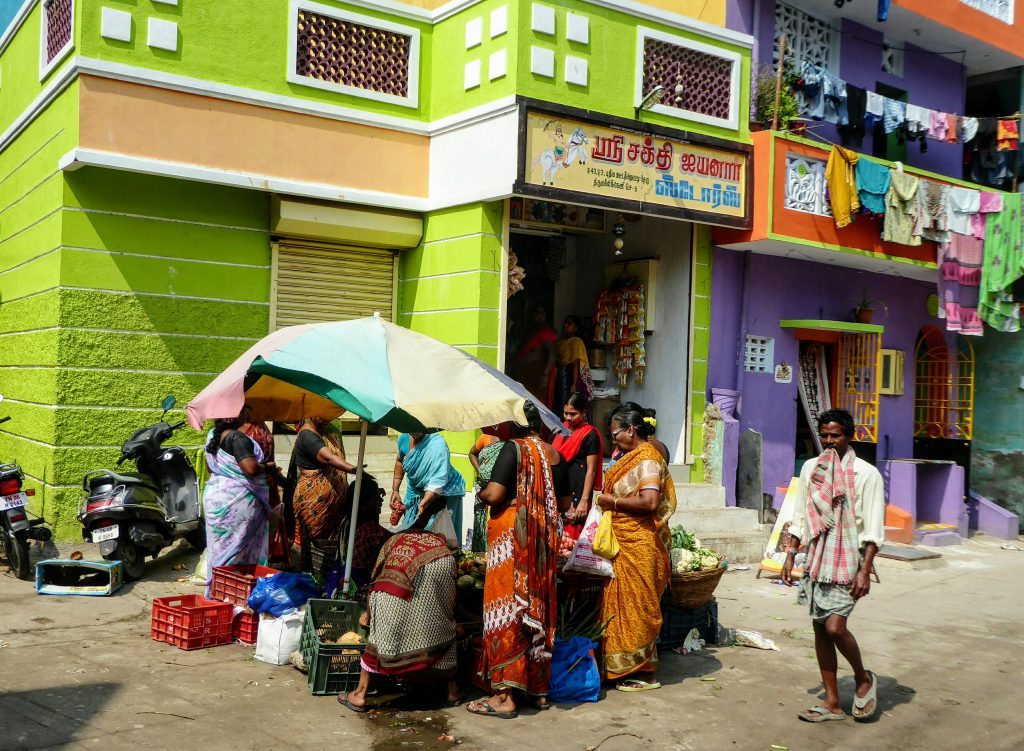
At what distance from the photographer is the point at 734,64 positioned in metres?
11.4

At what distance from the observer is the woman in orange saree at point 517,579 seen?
18.0ft

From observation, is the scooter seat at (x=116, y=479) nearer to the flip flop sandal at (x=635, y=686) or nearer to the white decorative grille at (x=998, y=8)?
the flip flop sandal at (x=635, y=686)

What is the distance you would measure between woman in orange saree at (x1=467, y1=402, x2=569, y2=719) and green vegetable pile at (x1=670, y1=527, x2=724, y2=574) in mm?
1538

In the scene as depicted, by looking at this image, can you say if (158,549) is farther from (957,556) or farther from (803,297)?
(957,556)

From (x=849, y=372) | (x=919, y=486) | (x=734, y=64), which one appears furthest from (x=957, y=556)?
(x=734, y=64)

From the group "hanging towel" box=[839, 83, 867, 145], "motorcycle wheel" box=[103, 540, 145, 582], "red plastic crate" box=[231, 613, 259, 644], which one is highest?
"hanging towel" box=[839, 83, 867, 145]

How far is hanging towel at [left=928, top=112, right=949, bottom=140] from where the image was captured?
14.3 metres

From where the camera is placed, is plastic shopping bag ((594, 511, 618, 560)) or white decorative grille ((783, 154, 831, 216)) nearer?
plastic shopping bag ((594, 511, 618, 560))

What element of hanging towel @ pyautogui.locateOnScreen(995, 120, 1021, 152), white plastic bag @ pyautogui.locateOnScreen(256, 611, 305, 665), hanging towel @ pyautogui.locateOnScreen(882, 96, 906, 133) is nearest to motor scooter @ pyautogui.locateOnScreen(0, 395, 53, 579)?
white plastic bag @ pyautogui.locateOnScreen(256, 611, 305, 665)

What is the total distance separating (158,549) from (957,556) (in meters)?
10.1

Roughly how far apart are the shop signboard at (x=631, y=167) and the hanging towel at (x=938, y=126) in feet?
15.0

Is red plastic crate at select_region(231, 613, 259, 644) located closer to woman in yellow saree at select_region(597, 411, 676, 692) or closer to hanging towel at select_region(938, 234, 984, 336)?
woman in yellow saree at select_region(597, 411, 676, 692)

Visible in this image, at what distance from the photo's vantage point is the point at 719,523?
11.1 m

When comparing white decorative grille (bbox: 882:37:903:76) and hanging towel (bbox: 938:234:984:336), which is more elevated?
white decorative grille (bbox: 882:37:903:76)
